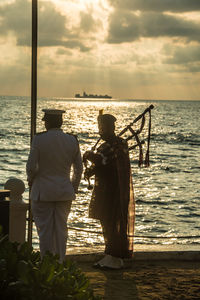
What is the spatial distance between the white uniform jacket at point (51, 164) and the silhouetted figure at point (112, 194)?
79 cm

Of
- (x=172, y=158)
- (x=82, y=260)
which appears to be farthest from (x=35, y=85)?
(x=172, y=158)

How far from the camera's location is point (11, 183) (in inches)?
254

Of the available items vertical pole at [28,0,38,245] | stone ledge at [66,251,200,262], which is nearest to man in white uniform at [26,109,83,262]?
vertical pole at [28,0,38,245]

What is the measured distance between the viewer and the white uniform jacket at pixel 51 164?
5613mm

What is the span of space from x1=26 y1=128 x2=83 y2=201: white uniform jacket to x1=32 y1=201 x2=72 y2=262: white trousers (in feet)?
0.35

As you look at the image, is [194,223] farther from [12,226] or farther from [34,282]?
[34,282]

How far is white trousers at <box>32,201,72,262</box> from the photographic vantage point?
18.8 ft

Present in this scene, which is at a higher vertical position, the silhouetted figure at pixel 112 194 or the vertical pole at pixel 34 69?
the vertical pole at pixel 34 69

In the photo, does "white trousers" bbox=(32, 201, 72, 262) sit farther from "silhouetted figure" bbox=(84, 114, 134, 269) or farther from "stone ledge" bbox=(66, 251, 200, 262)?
"stone ledge" bbox=(66, 251, 200, 262)

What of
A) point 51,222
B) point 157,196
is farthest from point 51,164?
point 157,196

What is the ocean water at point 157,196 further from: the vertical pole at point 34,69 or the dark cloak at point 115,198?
the vertical pole at point 34,69

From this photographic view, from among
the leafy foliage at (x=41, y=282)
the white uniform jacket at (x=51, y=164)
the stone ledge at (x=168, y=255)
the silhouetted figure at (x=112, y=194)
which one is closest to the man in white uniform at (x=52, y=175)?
the white uniform jacket at (x=51, y=164)

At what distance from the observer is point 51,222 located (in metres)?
5.77

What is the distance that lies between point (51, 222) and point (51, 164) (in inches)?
23.5
